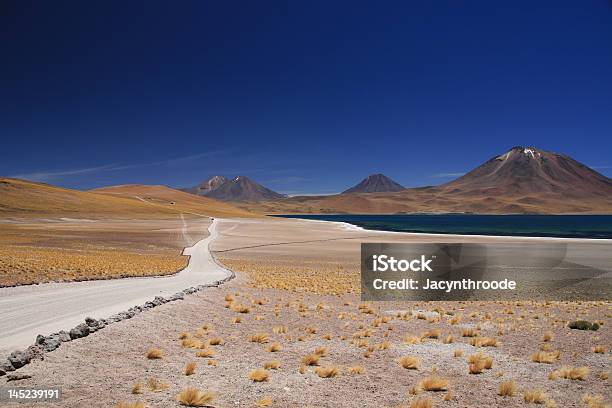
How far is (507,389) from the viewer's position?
9.70 m

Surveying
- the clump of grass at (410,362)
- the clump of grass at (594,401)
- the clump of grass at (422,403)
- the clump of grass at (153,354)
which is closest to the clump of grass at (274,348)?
the clump of grass at (153,354)

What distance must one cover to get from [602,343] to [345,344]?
25.8 ft

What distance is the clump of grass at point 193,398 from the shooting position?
8.50 m

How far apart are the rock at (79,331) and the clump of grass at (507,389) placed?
33.9 feet

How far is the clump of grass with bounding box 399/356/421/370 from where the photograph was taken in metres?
11.5

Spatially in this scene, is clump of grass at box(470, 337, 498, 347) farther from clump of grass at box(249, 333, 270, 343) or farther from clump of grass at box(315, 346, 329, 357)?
clump of grass at box(249, 333, 270, 343)

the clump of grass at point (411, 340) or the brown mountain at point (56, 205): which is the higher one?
the brown mountain at point (56, 205)

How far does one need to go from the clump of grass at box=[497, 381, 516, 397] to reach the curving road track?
11.1 meters

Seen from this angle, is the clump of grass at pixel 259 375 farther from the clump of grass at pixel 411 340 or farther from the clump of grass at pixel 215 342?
the clump of grass at pixel 411 340

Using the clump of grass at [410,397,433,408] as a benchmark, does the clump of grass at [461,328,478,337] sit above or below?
below

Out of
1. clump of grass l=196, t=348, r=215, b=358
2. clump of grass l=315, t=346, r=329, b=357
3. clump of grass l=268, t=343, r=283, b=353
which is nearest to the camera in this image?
clump of grass l=196, t=348, r=215, b=358

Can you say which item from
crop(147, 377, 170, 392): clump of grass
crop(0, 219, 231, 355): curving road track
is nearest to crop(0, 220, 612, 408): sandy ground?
crop(147, 377, 170, 392): clump of grass

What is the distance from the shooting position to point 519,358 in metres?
12.5

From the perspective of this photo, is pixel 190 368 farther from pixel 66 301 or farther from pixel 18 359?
pixel 66 301
